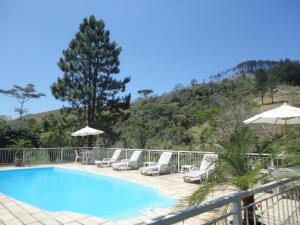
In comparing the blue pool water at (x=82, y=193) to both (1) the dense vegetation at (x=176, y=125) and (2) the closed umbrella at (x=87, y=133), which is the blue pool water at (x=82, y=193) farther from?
(1) the dense vegetation at (x=176, y=125)

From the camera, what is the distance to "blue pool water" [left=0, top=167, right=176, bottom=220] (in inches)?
266

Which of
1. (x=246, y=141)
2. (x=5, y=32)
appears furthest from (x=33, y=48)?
(x=246, y=141)

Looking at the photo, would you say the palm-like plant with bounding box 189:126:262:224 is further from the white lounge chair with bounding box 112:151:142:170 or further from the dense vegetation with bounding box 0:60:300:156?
the white lounge chair with bounding box 112:151:142:170

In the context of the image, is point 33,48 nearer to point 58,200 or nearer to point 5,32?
point 5,32

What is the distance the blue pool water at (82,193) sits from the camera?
22.2 feet

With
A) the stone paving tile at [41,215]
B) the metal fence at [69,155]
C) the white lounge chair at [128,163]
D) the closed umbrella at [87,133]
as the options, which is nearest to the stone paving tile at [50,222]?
the stone paving tile at [41,215]

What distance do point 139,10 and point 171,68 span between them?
10.2 m

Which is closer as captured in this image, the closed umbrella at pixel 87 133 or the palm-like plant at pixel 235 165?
the palm-like plant at pixel 235 165

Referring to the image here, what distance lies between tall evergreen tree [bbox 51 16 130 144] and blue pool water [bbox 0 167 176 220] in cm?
773

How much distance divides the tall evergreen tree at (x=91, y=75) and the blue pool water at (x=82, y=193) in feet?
25.4

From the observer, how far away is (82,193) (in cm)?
880

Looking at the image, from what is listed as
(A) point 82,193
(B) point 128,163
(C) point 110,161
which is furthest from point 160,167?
(C) point 110,161

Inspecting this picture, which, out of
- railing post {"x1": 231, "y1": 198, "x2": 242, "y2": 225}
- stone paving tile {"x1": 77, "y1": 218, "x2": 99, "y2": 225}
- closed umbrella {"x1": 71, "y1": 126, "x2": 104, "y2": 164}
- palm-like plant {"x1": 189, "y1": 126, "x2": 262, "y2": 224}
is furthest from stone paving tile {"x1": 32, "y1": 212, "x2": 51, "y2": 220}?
closed umbrella {"x1": 71, "y1": 126, "x2": 104, "y2": 164}

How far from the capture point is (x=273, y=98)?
3497 centimetres
